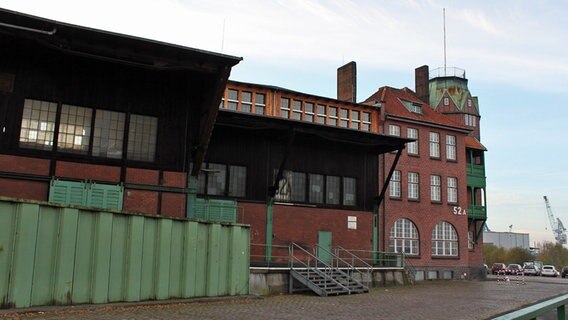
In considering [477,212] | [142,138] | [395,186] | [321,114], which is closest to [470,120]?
[477,212]

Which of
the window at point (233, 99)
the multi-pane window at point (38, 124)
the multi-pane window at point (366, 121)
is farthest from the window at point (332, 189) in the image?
the multi-pane window at point (38, 124)

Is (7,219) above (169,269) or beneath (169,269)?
above

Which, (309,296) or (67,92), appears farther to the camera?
(309,296)

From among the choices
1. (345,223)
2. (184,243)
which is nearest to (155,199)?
(184,243)

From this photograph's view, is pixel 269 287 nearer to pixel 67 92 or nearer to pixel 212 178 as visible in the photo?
pixel 212 178

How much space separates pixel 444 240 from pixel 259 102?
57.2ft

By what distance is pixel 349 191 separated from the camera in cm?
3058

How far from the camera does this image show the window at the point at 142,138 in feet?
67.1

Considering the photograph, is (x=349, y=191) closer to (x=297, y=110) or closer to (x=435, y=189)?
(x=297, y=110)

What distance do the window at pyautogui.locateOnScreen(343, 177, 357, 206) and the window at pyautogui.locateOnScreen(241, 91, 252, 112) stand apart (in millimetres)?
7634

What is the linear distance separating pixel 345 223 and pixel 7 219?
20405mm

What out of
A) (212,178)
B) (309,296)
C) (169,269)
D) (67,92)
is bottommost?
(309,296)

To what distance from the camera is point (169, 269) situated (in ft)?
52.4

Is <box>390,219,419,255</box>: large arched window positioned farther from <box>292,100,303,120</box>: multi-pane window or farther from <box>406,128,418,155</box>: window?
<box>292,100,303,120</box>: multi-pane window
